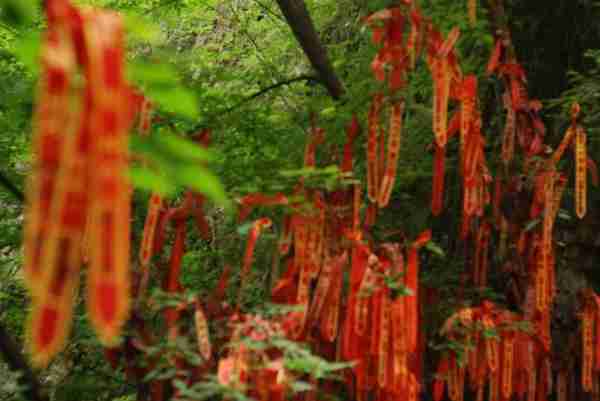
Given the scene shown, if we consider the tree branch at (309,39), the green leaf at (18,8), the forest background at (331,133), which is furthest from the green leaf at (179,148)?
the tree branch at (309,39)

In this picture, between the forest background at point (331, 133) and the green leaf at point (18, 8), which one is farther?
the forest background at point (331, 133)

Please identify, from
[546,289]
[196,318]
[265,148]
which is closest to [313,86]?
[265,148]

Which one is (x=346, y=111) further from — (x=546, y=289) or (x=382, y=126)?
(x=546, y=289)

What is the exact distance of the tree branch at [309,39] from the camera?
526cm

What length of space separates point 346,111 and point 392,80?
72 centimetres

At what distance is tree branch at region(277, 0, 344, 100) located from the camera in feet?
17.3

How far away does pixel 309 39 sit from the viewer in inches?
211

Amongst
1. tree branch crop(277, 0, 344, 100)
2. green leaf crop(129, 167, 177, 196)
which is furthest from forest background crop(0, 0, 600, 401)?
green leaf crop(129, 167, 177, 196)

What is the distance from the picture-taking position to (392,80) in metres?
4.40

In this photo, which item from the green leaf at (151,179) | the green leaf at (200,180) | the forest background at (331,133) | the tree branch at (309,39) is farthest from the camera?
the tree branch at (309,39)

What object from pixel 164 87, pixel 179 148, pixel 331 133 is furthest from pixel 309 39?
pixel 179 148

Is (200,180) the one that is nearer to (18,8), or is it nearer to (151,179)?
(151,179)

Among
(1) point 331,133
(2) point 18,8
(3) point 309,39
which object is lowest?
(2) point 18,8

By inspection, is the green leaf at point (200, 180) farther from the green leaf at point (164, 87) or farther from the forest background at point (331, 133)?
the forest background at point (331, 133)
